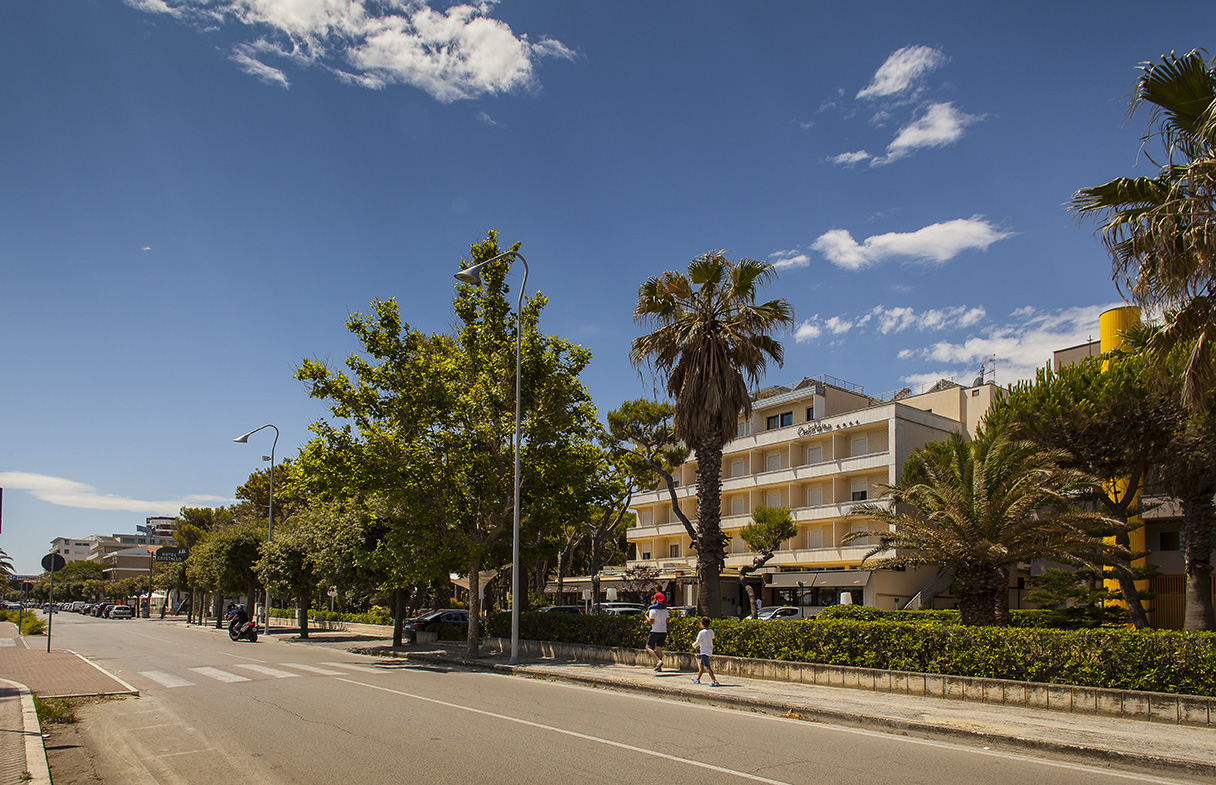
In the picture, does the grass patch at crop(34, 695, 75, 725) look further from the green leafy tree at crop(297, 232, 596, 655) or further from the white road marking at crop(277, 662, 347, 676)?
the green leafy tree at crop(297, 232, 596, 655)

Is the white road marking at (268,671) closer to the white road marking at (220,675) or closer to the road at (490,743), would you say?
the white road marking at (220,675)

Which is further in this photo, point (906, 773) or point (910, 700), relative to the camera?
point (910, 700)

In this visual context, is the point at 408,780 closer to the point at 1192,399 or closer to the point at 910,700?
the point at 910,700

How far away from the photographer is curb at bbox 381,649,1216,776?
328 inches

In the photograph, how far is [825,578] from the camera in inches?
1636

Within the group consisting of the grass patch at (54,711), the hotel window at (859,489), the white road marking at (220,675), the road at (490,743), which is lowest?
the white road marking at (220,675)

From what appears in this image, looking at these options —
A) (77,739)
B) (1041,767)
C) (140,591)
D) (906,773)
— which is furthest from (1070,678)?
(140,591)

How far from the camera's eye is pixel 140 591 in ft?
340

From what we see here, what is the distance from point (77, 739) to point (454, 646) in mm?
17192

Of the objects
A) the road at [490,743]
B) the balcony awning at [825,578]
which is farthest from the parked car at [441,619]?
the balcony awning at [825,578]

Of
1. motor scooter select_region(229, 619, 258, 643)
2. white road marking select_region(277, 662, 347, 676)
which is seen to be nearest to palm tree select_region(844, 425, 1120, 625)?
white road marking select_region(277, 662, 347, 676)

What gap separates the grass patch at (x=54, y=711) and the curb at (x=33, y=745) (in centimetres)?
13

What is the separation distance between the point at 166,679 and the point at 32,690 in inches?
116

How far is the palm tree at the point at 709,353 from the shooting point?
65.9ft
